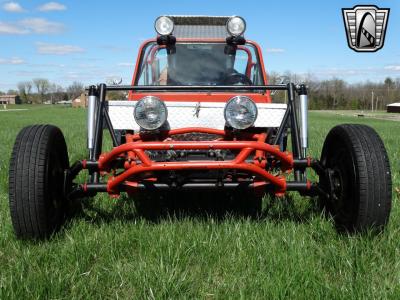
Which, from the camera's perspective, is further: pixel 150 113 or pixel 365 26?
pixel 365 26

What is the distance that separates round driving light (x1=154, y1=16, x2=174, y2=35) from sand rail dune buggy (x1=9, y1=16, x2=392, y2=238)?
892mm

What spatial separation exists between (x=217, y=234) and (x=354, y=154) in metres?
1.06

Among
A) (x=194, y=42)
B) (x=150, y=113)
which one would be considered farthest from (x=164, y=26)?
(x=150, y=113)

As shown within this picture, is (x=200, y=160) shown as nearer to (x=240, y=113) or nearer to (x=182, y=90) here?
(x=240, y=113)

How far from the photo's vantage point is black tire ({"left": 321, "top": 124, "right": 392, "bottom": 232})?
109 inches

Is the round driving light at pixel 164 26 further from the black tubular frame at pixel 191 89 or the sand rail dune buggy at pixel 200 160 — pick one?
the black tubular frame at pixel 191 89

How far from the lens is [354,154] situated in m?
2.86

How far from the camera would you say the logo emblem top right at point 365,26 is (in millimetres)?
9591

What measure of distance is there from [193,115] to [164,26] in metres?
1.40

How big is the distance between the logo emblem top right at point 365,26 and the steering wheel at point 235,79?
555 centimetres

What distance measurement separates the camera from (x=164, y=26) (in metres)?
4.73

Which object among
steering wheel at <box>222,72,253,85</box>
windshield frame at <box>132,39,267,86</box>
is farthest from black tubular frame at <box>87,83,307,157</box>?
windshield frame at <box>132,39,267,86</box>

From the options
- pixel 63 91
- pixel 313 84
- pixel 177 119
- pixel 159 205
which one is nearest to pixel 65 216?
pixel 159 205

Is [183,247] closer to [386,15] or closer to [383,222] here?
[383,222]
